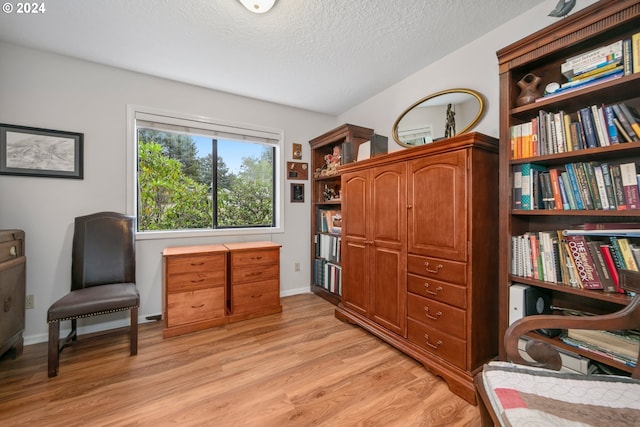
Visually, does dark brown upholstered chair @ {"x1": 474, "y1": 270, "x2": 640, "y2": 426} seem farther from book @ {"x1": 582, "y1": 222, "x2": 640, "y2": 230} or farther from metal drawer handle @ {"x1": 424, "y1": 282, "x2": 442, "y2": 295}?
metal drawer handle @ {"x1": 424, "y1": 282, "x2": 442, "y2": 295}

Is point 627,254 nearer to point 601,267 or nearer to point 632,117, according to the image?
point 601,267

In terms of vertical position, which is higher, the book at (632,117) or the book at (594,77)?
the book at (594,77)

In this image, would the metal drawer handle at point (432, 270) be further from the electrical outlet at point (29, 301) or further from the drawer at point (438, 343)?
the electrical outlet at point (29, 301)

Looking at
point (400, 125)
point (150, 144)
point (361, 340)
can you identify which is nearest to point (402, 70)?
point (400, 125)

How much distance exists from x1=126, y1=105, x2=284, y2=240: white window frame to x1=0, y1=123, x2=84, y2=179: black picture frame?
0.38 meters

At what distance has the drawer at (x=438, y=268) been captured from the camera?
1.59 metres

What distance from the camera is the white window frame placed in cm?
250

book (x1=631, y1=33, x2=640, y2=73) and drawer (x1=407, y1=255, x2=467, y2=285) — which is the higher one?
book (x1=631, y1=33, x2=640, y2=73)

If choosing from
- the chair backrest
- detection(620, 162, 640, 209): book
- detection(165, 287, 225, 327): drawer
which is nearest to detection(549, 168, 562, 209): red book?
detection(620, 162, 640, 209): book

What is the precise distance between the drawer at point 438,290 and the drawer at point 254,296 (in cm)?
150

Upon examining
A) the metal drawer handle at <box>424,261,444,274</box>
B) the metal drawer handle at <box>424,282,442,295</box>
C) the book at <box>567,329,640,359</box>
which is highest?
the metal drawer handle at <box>424,261,444,274</box>

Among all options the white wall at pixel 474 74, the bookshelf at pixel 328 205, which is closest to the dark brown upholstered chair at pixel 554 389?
the white wall at pixel 474 74

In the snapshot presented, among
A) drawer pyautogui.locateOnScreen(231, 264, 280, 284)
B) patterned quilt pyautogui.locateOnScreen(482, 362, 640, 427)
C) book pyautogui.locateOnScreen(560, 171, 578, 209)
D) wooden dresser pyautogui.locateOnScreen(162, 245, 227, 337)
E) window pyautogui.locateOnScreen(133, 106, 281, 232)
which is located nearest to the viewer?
patterned quilt pyautogui.locateOnScreen(482, 362, 640, 427)

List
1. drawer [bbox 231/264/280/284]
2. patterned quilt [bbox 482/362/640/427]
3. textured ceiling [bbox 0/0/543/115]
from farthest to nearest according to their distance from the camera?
drawer [bbox 231/264/280/284] → textured ceiling [bbox 0/0/543/115] → patterned quilt [bbox 482/362/640/427]
